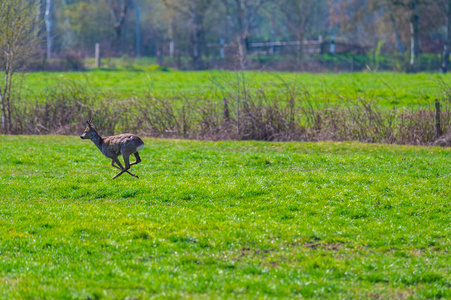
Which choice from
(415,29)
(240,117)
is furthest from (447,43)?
(240,117)

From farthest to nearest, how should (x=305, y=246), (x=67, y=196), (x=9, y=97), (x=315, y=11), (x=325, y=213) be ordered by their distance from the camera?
(x=315, y=11)
(x=9, y=97)
(x=67, y=196)
(x=325, y=213)
(x=305, y=246)

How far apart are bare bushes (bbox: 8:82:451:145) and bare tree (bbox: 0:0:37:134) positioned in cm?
76

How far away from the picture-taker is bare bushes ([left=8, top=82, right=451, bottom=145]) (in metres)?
22.4

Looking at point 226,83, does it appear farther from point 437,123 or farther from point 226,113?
point 437,123

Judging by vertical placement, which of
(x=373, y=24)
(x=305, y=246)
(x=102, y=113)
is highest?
(x=373, y=24)

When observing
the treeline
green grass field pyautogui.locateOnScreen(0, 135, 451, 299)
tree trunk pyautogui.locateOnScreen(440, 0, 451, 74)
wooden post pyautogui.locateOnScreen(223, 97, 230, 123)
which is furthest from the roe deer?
tree trunk pyautogui.locateOnScreen(440, 0, 451, 74)

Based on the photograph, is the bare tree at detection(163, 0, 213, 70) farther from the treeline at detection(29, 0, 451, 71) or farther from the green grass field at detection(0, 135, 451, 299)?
the green grass field at detection(0, 135, 451, 299)

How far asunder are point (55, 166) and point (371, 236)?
35.7ft

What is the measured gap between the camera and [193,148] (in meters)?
20.7

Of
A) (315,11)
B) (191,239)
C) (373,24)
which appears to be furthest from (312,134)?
(315,11)

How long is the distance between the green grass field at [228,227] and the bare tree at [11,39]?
8925 mm

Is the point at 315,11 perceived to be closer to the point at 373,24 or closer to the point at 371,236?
the point at 373,24

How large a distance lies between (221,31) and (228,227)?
Answer: 75226 mm

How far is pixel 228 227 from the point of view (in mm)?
10781
